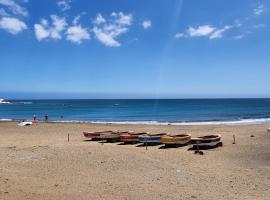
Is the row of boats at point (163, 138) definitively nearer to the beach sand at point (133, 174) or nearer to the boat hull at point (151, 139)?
the boat hull at point (151, 139)

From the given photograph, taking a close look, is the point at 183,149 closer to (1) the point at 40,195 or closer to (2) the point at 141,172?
(2) the point at 141,172

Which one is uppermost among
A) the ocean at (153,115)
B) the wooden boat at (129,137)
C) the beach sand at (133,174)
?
the wooden boat at (129,137)

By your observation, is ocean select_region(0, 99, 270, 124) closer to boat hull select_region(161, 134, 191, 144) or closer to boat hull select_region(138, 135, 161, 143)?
boat hull select_region(161, 134, 191, 144)

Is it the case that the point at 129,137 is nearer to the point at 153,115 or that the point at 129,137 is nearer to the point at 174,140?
the point at 174,140

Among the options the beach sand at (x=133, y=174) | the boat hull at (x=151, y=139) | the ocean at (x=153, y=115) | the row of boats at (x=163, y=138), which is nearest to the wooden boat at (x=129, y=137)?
the row of boats at (x=163, y=138)

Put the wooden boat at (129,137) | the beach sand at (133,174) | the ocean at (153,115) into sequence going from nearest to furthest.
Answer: the beach sand at (133,174) < the wooden boat at (129,137) < the ocean at (153,115)

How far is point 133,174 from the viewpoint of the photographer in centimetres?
1501

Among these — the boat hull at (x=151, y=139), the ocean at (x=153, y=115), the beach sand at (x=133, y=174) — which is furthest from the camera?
the ocean at (x=153, y=115)

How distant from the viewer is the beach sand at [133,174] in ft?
39.9

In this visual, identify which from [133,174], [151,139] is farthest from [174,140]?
[133,174]

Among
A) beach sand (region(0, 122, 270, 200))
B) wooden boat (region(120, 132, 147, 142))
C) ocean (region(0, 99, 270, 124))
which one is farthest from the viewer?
ocean (region(0, 99, 270, 124))

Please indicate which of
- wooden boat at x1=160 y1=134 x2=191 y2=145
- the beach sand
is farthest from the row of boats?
the beach sand

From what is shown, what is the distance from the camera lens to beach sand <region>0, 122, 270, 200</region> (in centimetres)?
1216

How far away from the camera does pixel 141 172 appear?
15367mm
